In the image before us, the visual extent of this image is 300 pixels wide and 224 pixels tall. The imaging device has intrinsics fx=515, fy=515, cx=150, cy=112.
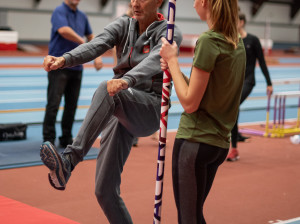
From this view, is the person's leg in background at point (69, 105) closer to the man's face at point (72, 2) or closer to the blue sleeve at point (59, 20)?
the blue sleeve at point (59, 20)

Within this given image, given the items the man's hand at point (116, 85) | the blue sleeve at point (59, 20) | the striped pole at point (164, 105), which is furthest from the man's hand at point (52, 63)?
the blue sleeve at point (59, 20)

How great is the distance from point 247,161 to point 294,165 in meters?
0.67

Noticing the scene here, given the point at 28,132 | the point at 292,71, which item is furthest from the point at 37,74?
the point at 292,71

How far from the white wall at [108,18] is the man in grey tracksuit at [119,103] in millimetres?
23827

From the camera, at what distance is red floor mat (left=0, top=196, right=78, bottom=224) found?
14.5ft

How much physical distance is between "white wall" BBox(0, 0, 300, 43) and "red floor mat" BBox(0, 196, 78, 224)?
22.7m

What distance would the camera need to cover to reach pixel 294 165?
7.46 metres

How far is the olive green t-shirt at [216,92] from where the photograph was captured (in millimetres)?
2863

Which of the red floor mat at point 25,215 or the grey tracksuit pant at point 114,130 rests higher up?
the grey tracksuit pant at point 114,130

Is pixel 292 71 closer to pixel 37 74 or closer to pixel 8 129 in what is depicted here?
pixel 37 74

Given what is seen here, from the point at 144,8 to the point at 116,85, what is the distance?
79 cm

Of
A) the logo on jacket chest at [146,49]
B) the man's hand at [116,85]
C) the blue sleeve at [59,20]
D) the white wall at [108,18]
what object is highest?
the logo on jacket chest at [146,49]

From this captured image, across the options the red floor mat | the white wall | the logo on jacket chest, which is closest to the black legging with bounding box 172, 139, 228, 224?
the logo on jacket chest

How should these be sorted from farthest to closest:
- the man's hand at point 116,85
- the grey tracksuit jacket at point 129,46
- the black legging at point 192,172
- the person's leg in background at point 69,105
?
the person's leg in background at point 69,105 → the grey tracksuit jacket at point 129,46 → the man's hand at point 116,85 → the black legging at point 192,172
